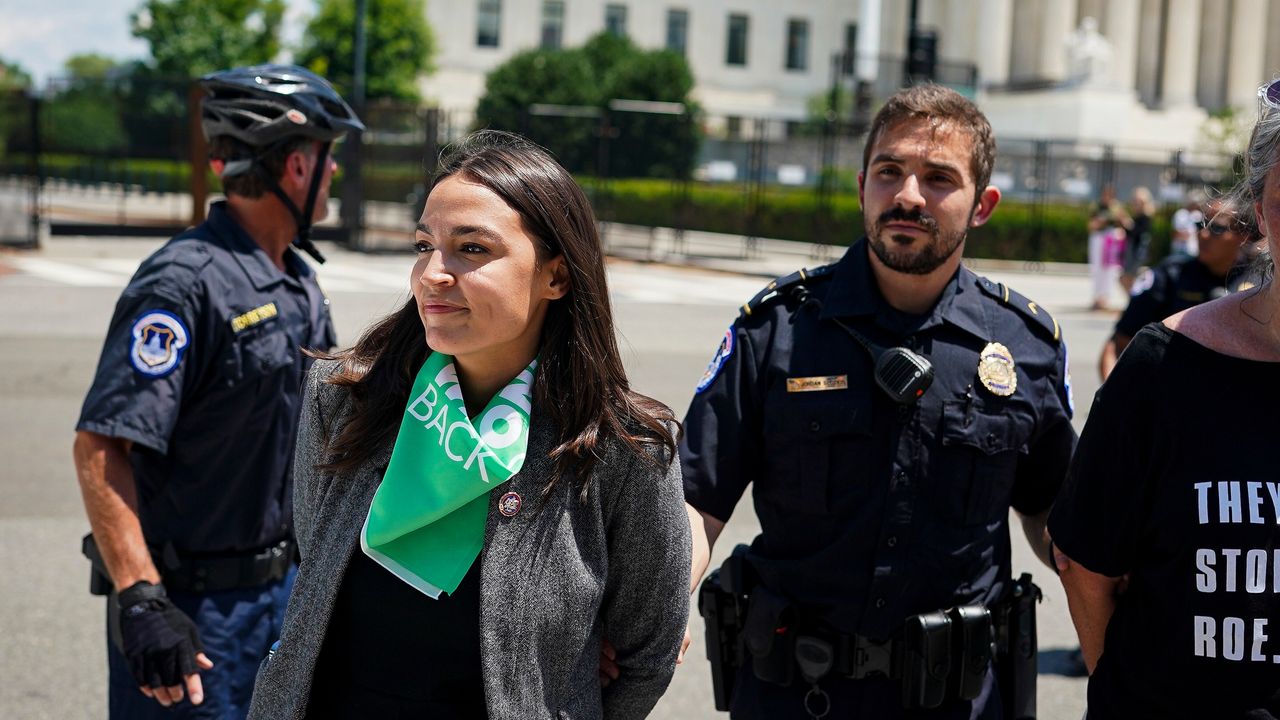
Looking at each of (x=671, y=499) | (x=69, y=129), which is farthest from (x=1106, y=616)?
(x=69, y=129)

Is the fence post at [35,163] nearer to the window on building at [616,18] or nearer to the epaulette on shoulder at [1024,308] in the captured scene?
the epaulette on shoulder at [1024,308]

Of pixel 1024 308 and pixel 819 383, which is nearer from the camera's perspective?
pixel 819 383

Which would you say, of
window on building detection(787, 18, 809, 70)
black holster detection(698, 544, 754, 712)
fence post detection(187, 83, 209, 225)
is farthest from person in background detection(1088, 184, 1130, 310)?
window on building detection(787, 18, 809, 70)

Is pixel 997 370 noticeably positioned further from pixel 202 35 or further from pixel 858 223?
pixel 202 35

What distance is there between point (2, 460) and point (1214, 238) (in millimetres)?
7249

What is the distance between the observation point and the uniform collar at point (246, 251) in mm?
3455

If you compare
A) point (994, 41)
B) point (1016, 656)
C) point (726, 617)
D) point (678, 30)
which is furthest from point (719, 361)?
point (678, 30)

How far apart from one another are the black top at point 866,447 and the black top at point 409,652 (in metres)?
1.06

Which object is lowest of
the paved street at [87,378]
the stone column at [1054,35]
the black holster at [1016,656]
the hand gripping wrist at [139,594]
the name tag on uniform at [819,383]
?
the paved street at [87,378]

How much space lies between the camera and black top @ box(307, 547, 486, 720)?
2.16 m

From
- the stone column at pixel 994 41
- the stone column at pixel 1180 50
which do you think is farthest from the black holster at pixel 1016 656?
the stone column at pixel 1180 50

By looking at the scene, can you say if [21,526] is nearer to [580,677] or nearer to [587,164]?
[580,677]

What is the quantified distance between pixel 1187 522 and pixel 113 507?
7.24 ft

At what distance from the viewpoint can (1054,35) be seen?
64.1m
